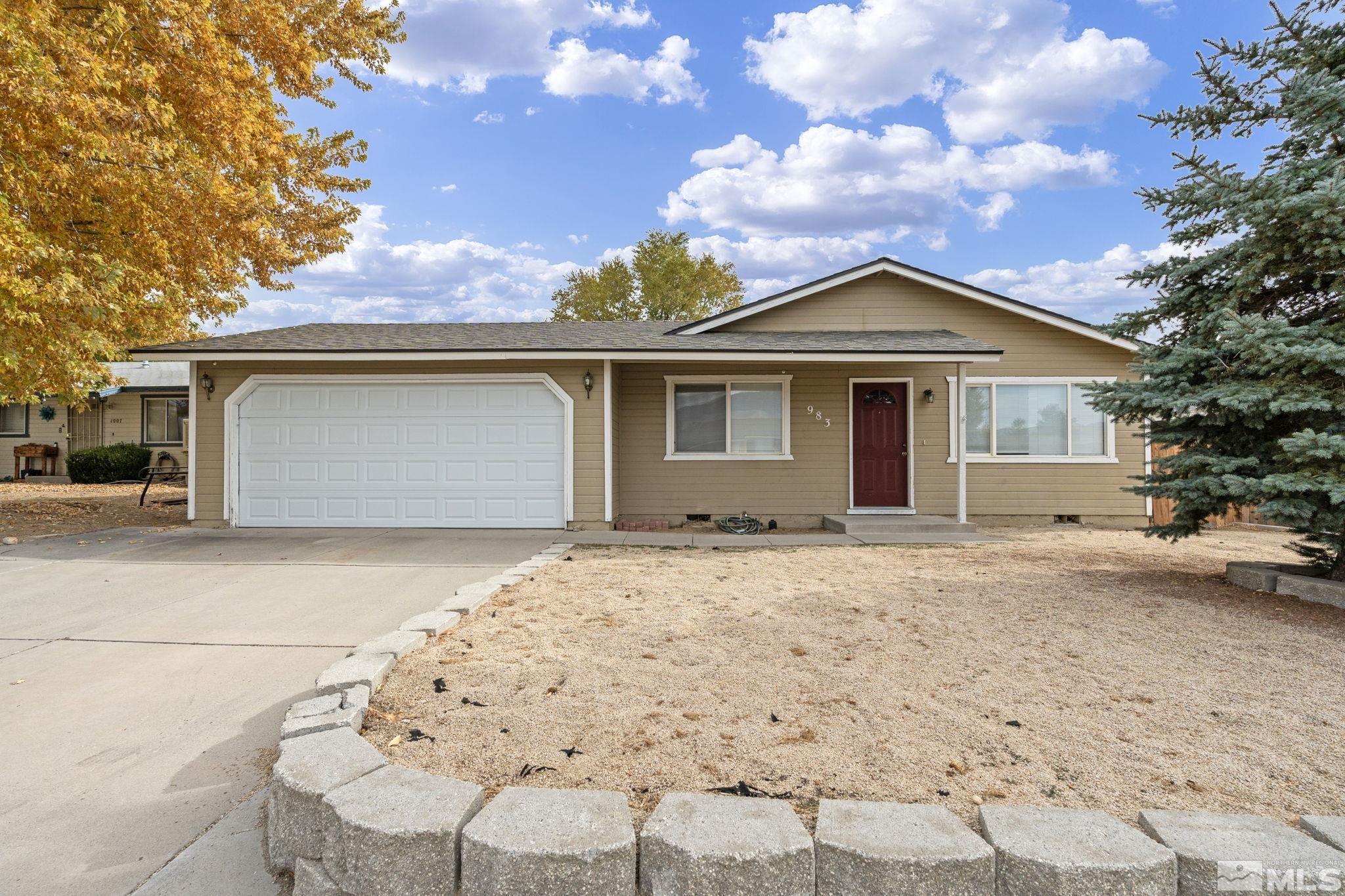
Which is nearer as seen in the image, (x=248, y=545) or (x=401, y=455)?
(x=248, y=545)

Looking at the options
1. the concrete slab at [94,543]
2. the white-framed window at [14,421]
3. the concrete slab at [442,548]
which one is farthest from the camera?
the white-framed window at [14,421]

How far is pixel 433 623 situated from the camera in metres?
3.93

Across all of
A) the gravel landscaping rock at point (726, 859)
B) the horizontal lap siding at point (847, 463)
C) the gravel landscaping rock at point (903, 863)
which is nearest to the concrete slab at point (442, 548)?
the horizontal lap siding at point (847, 463)

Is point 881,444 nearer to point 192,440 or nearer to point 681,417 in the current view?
point 681,417

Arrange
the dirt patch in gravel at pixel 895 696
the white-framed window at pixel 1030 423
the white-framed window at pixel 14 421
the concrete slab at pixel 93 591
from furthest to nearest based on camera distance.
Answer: the white-framed window at pixel 14 421, the white-framed window at pixel 1030 423, the concrete slab at pixel 93 591, the dirt patch in gravel at pixel 895 696

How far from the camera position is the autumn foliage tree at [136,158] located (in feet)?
25.2

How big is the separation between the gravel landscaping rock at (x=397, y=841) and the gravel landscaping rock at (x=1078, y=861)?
1.39 meters

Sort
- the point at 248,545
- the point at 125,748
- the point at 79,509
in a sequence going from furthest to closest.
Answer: the point at 79,509 → the point at 248,545 → the point at 125,748

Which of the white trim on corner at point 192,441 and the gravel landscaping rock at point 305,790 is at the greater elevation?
the white trim on corner at point 192,441

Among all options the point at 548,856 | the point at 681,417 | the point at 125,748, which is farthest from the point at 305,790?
the point at 681,417

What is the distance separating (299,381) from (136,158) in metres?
3.34

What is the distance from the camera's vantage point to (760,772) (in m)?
2.24

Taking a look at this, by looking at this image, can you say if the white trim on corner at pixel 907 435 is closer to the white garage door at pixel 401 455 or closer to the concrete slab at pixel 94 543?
the white garage door at pixel 401 455

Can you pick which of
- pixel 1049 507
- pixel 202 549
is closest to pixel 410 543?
pixel 202 549
